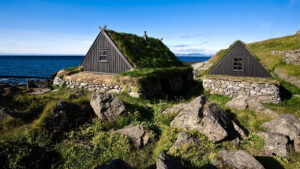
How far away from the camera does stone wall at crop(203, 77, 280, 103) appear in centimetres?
1521

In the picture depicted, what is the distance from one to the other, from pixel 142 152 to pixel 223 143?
3.33 metres

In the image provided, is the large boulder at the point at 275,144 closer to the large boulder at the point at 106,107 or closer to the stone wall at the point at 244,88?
the large boulder at the point at 106,107

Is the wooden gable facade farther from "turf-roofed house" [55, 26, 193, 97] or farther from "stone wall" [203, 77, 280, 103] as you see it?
"stone wall" [203, 77, 280, 103]

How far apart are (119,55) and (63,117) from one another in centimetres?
987

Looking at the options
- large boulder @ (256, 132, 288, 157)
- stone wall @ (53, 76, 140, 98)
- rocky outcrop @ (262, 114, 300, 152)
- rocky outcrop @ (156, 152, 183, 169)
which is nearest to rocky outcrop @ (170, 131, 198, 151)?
rocky outcrop @ (156, 152, 183, 169)

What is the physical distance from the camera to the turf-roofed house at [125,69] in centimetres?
1338

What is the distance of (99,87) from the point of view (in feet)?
49.1

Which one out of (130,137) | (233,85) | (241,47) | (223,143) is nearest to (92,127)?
(130,137)

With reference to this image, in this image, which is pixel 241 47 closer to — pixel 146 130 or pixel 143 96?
pixel 143 96

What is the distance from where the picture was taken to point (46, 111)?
6883mm

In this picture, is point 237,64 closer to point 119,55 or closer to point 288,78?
point 288,78

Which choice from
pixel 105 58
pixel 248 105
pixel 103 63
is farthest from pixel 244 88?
pixel 103 63

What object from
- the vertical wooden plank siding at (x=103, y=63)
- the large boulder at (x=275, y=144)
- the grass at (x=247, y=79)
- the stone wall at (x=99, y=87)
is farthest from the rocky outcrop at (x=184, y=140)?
the grass at (x=247, y=79)

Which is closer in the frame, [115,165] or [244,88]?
[115,165]
